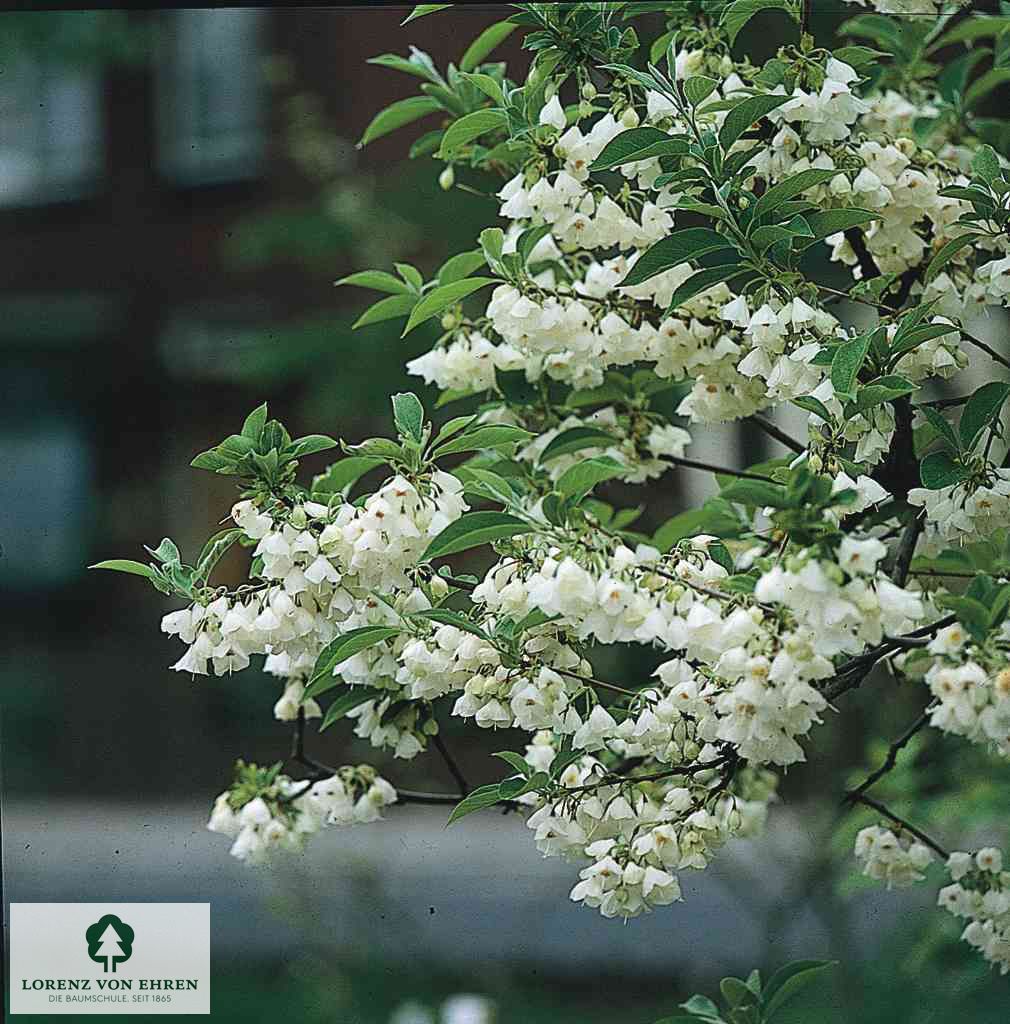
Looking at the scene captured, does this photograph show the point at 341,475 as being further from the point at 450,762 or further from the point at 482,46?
the point at 482,46

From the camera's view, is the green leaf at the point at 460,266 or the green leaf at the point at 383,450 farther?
the green leaf at the point at 460,266

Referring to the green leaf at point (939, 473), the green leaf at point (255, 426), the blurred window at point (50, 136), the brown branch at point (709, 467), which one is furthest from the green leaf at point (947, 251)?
the blurred window at point (50, 136)

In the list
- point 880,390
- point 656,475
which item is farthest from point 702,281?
point 656,475

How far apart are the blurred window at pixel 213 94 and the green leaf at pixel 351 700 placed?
211cm

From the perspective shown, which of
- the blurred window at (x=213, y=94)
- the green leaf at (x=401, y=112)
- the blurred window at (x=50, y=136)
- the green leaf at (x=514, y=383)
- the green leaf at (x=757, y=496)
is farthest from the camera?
the blurred window at (x=213, y=94)

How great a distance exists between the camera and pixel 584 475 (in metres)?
0.74

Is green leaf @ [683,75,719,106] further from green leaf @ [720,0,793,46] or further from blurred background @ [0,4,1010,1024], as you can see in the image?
blurred background @ [0,4,1010,1024]

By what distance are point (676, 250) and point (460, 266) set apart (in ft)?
0.68

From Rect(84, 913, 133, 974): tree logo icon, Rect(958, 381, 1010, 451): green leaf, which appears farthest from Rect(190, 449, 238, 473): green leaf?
Rect(84, 913, 133, 974): tree logo icon

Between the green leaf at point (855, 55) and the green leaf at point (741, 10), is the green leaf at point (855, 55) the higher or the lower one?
the lower one

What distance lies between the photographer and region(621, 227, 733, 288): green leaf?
2.66 feet

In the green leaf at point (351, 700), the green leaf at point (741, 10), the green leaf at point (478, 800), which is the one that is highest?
the green leaf at point (741, 10)

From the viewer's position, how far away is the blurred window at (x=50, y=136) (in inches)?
95.2

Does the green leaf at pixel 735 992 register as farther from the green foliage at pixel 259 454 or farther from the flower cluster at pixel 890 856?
the green foliage at pixel 259 454
